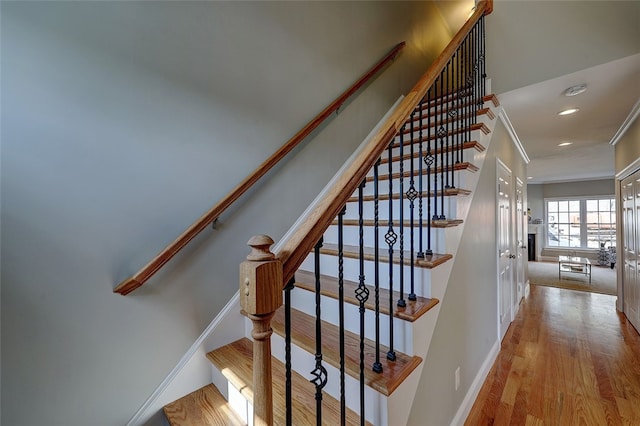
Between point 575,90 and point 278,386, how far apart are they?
3.25 m

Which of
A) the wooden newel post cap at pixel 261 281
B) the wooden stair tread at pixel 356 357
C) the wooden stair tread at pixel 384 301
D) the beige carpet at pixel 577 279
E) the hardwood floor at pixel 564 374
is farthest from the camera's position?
the beige carpet at pixel 577 279

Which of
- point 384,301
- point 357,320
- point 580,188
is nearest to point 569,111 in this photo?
point 384,301

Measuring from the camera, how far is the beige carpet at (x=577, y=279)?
16.6 feet

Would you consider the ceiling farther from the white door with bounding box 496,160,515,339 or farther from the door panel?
the door panel

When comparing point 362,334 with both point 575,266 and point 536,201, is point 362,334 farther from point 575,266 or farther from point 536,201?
point 536,201

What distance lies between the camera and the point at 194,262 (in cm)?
150

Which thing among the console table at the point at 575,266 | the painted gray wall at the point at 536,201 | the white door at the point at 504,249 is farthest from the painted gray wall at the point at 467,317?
the painted gray wall at the point at 536,201

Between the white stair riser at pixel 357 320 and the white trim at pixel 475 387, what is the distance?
0.93 metres

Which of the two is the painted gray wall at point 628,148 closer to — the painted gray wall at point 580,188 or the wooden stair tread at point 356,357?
the wooden stair tread at point 356,357

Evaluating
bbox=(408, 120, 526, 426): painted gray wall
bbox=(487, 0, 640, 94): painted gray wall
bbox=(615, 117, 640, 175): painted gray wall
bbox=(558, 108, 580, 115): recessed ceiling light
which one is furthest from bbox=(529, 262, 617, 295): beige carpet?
bbox=(487, 0, 640, 94): painted gray wall

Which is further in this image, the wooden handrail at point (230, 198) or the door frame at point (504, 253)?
the door frame at point (504, 253)

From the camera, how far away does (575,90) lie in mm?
2314

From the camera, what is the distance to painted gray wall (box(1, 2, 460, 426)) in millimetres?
1050

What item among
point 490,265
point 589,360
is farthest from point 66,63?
point 589,360
